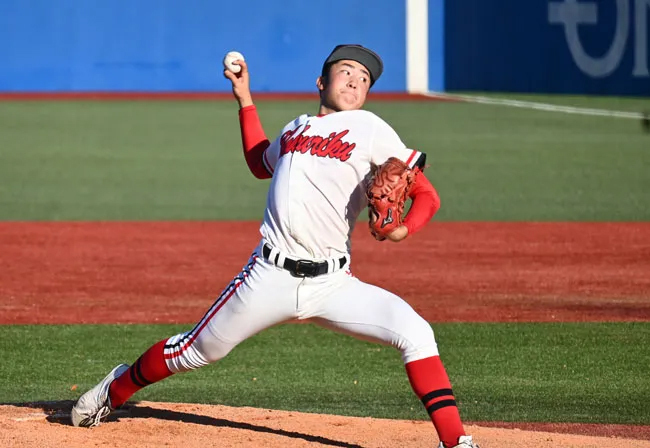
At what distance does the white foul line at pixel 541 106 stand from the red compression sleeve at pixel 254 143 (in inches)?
813

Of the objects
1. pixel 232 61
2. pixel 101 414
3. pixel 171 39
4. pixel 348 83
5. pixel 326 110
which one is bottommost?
pixel 101 414

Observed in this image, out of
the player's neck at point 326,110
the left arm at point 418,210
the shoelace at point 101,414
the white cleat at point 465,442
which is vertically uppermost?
the player's neck at point 326,110

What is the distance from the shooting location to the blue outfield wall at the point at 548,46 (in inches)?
1156

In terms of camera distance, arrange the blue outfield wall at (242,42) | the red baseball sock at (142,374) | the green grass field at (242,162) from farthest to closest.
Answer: the blue outfield wall at (242,42), the green grass field at (242,162), the red baseball sock at (142,374)

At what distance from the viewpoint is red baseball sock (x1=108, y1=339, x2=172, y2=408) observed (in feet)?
18.1

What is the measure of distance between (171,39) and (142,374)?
2916 cm

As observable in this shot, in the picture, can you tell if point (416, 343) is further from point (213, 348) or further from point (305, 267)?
point (213, 348)

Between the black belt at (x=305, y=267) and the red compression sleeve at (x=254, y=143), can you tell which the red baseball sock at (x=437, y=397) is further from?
the red compression sleeve at (x=254, y=143)

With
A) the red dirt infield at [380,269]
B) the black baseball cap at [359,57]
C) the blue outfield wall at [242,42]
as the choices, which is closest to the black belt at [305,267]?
the black baseball cap at [359,57]

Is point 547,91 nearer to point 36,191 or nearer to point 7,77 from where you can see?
point 7,77

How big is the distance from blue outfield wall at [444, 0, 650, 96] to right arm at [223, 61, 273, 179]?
24.2m

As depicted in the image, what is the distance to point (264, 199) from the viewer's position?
1619cm

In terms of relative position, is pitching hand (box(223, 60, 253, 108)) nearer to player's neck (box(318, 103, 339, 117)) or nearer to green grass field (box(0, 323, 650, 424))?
player's neck (box(318, 103, 339, 117))

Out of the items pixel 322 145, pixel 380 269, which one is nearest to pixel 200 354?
pixel 322 145
